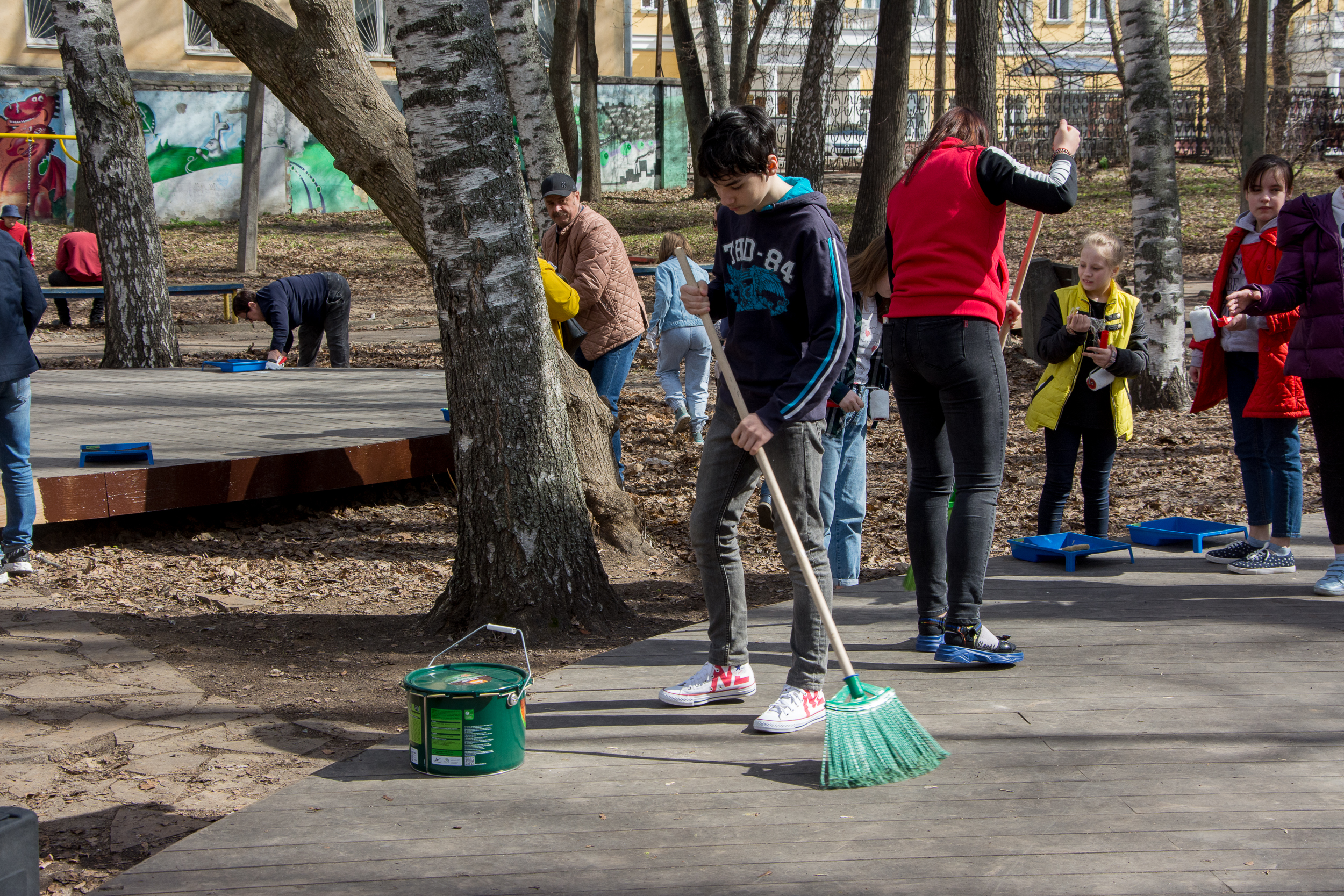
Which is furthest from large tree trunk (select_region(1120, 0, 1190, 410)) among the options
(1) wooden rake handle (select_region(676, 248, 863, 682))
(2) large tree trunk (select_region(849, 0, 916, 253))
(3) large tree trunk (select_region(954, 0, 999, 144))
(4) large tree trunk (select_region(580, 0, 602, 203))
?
(4) large tree trunk (select_region(580, 0, 602, 203))

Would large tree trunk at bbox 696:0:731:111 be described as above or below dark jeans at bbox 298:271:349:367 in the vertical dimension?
above

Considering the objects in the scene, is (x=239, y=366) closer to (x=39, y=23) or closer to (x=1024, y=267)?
(x=1024, y=267)

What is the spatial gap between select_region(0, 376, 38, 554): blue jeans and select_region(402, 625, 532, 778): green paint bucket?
3.40 meters

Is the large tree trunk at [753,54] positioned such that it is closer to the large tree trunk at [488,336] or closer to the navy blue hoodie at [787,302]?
the large tree trunk at [488,336]

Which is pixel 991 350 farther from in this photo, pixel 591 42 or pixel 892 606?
pixel 591 42

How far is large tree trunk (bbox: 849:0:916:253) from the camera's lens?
14.7m

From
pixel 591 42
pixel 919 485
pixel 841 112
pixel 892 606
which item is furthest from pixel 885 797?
pixel 841 112

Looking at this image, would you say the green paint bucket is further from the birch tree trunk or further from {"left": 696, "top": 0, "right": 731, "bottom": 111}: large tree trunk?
{"left": 696, "top": 0, "right": 731, "bottom": 111}: large tree trunk

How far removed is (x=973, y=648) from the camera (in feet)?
13.5

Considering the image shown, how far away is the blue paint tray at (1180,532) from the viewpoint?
5773 millimetres

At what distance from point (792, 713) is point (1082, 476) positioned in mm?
2722

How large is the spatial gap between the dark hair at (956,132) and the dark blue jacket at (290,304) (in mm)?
7663

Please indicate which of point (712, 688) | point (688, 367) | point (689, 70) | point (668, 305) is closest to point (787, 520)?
point (712, 688)

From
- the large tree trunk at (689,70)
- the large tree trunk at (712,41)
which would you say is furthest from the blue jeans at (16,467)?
the large tree trunk at (689,70)
